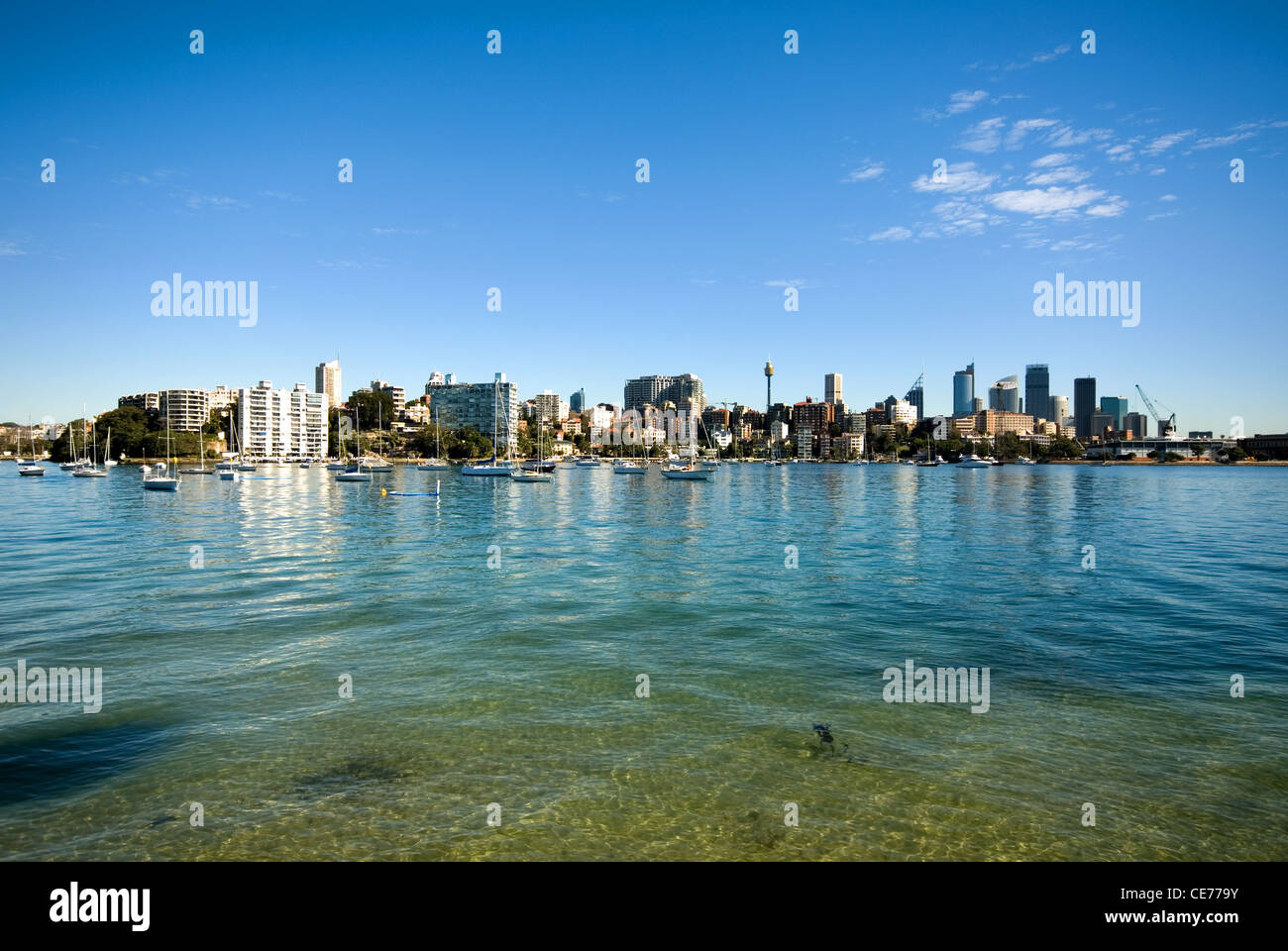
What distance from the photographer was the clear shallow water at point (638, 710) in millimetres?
10594

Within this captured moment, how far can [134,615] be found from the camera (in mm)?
24656

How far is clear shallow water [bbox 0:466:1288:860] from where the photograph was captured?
10.6 m

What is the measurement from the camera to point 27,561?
3681 centimetres

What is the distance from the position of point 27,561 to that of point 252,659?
2740 cm

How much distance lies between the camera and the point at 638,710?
1562cm
